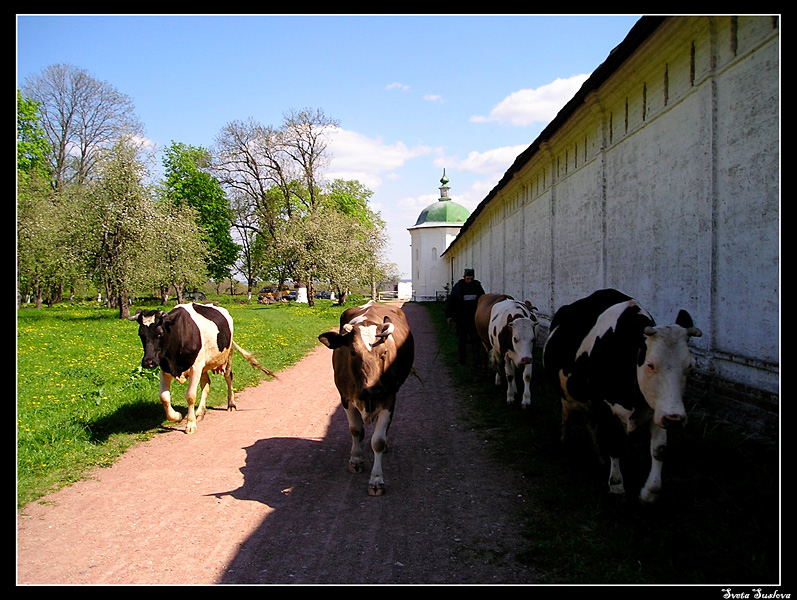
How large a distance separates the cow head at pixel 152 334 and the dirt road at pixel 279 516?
3.24 ft

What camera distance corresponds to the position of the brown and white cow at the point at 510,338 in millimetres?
7938

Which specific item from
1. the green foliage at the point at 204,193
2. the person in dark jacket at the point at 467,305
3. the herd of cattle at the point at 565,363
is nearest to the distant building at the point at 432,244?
the green foliage at the point at 204,193

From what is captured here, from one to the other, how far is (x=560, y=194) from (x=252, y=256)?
147ft

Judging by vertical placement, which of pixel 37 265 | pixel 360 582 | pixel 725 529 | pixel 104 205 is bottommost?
pixel 360 582

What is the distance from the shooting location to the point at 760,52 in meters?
5.29

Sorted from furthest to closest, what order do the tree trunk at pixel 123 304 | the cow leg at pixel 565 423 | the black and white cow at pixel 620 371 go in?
the tree trunk at pixel 123 304 → the cow leg at pixel 565 423 → the black and white cow at pixel 620 371

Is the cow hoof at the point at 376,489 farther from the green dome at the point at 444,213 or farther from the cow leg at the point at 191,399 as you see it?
the green dome at the point at 444,213

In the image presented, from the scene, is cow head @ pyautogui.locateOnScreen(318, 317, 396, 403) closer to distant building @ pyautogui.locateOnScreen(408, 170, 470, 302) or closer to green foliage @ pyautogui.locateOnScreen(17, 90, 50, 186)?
green foliage @ pyautogui.locateOnScreen(17, 90, 50, 186)

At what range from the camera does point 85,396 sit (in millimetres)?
8695

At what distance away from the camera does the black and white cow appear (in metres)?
3.93

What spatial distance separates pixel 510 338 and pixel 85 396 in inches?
260

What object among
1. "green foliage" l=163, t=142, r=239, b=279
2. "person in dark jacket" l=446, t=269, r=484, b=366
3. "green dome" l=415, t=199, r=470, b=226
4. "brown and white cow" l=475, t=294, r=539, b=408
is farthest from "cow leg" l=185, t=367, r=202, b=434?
"green dome" l=415, t=199, r=470, b=226
